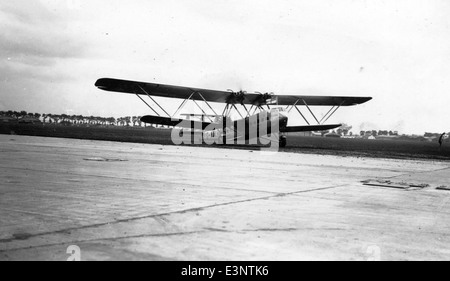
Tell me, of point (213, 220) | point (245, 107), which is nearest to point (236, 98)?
point (245, 107)

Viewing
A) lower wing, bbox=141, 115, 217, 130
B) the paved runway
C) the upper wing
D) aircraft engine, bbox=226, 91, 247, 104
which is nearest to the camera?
the paved runway

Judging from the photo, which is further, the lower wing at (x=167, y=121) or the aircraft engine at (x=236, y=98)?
the aircraft engine at (x=236, y=98)

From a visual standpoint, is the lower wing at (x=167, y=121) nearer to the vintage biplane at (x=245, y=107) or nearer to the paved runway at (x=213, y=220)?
the vintage biplane at (x=245, y=107)

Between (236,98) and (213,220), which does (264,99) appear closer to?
(236,98)

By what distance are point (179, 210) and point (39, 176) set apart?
465 cm

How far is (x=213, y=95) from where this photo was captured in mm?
30812

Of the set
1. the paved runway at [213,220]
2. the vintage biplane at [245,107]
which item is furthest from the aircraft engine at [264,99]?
the paved runway at [213,220]

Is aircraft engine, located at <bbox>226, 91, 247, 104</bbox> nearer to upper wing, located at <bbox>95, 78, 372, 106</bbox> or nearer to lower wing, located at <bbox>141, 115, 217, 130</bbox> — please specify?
upper wing, located at <bbox>95, 78, 372, 106</bbox>

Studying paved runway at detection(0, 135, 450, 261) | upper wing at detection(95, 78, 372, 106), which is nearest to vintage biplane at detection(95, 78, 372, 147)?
upper wing at detection(95, 78, 372, 106)

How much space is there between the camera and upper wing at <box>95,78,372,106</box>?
24.3 m

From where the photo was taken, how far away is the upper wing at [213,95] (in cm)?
2434

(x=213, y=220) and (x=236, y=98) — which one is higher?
(x=236, y=98)
